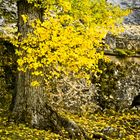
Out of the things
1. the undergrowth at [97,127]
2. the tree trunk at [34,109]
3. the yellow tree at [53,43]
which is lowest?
the undergrowth at [97,127]

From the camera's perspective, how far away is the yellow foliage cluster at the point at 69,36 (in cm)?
805

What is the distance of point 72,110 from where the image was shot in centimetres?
1316

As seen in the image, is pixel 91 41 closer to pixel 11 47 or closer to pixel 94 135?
pixel 94 135

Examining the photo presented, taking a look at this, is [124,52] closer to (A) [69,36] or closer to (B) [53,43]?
(A) [69,36]

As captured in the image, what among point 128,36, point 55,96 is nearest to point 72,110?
point 55,96

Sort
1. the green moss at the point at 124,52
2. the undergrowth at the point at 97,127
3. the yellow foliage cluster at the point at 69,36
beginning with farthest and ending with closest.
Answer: the green moss at the point at 124,52, the undergrowth at the point at 97,127, the yellow foliage cluster at the point at 69,36

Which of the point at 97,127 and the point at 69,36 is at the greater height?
the point at 69,36

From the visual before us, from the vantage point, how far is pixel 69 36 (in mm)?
8055

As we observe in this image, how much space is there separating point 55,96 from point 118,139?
321 centimetres

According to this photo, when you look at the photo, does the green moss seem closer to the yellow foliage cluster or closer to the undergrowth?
the undergrowth

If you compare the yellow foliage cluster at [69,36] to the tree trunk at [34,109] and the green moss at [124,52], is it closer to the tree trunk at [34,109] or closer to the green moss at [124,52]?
the tree trunk at [34,109]

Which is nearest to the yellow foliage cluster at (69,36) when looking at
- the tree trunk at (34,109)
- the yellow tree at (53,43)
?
the yellow tree at (53,43)

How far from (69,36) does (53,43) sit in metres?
0.40

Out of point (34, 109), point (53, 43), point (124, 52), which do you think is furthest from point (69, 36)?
point (124, 52)
